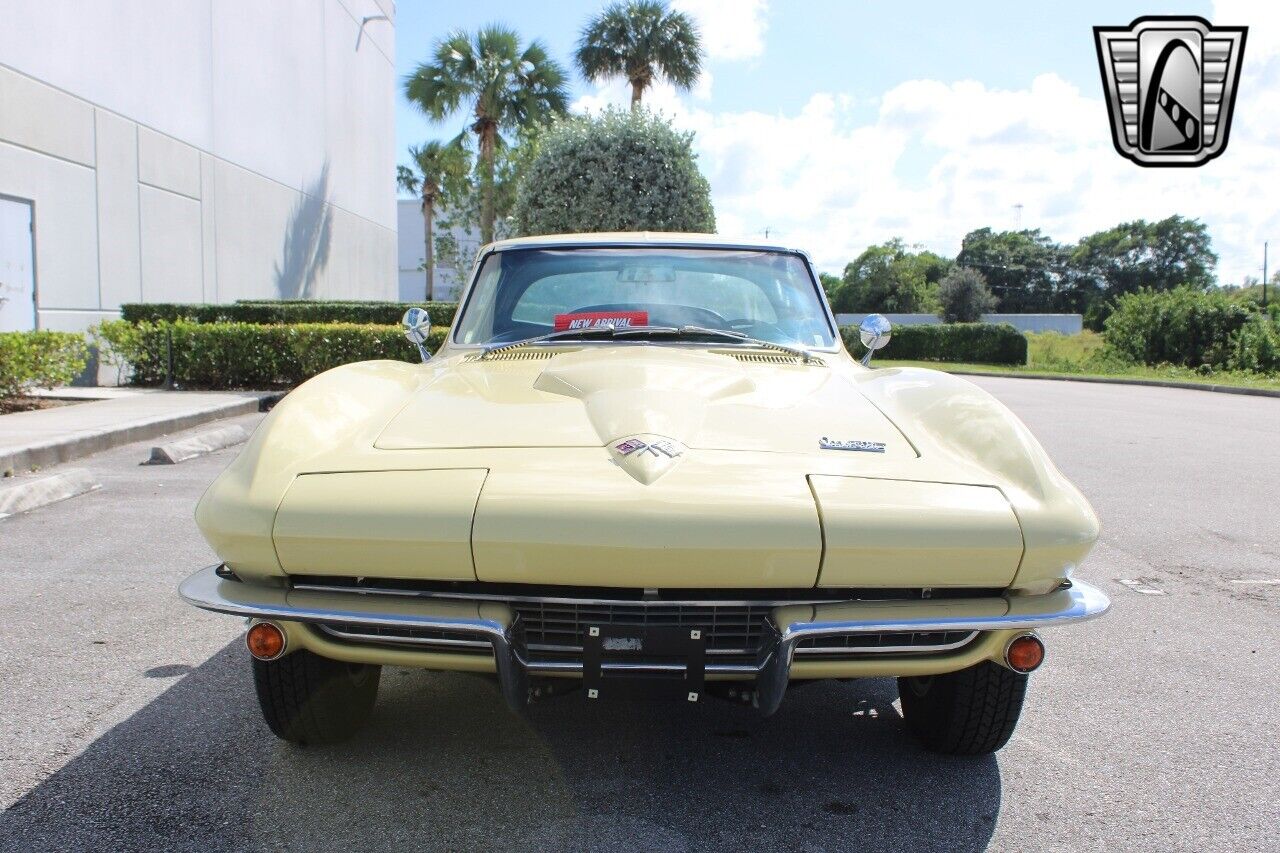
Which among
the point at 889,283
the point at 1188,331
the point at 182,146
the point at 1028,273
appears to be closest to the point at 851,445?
the point at 182,146

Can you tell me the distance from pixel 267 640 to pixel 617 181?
15.0m

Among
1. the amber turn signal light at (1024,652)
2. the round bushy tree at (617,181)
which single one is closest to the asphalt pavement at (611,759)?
the amber turn signal light at (1024,652)

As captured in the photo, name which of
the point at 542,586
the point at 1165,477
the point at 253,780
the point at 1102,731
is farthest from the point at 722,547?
the point at 1165,477

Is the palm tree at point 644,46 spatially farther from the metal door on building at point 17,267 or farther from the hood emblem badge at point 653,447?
the hood emblem badge at point 653,447

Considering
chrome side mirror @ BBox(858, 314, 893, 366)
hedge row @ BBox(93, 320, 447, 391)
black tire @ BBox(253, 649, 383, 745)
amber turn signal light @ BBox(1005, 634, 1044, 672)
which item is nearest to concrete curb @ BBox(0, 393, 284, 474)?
hedge row @ BBox(93, 320, 447, 391)

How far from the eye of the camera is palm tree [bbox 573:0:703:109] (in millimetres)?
25672

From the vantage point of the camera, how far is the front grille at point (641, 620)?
7.18 feet

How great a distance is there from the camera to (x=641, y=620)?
2188mm

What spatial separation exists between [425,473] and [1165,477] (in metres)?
7.05

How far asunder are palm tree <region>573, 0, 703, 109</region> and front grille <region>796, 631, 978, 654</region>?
2499 cm

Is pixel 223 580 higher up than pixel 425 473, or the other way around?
pixel 425 473

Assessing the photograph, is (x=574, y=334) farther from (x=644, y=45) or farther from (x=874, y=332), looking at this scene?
(x=644, y=45)

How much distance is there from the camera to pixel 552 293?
12.5 feet

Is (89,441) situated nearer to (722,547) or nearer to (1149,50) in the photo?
(722,547)
